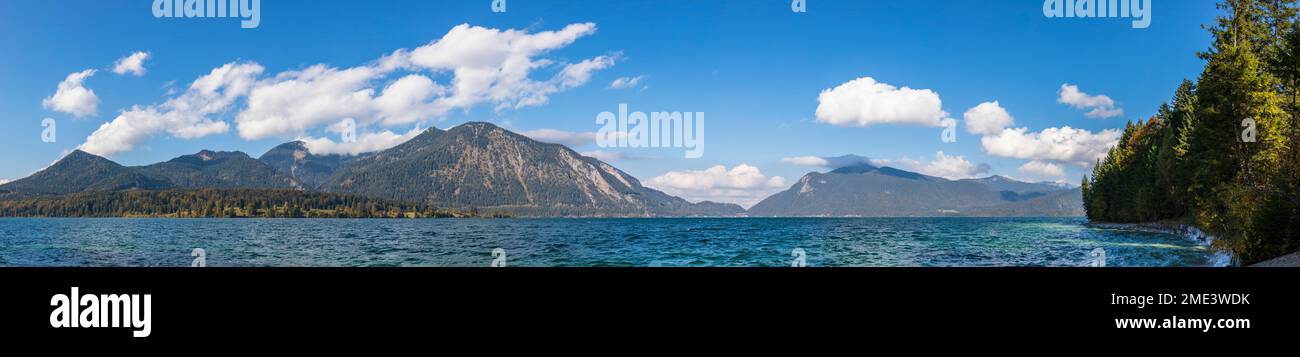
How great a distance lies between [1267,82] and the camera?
49.8 meters

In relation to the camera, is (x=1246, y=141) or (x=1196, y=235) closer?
(x=1246, y=141)

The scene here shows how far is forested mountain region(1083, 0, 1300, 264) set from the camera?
32000 mm

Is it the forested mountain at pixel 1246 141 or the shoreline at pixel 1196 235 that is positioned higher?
the forested mountain at pixel 1246 141

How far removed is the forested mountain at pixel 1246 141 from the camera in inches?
1260

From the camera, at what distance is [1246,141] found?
165ft
